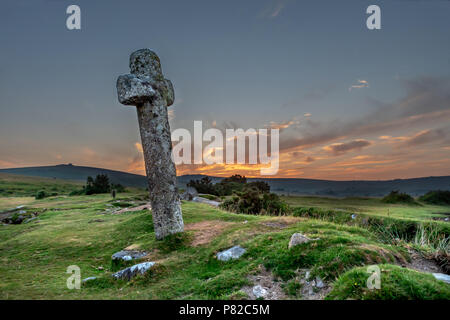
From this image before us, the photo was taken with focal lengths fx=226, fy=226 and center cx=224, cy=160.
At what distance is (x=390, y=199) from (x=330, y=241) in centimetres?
2975

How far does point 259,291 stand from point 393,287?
2.43 metres

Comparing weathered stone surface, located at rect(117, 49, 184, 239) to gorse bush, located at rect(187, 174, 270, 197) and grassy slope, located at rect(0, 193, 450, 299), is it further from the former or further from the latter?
gorse bush, located at rect(187, 174, 270, 197)

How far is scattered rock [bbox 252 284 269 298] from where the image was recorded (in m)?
4.74

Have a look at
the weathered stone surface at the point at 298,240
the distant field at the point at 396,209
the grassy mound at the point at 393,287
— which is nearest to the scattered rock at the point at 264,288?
the weathered stone surface at the point at 298,240

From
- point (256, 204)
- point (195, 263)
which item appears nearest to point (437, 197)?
point (256, 204)

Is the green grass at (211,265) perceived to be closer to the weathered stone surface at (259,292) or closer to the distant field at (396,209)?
the weathered stone surface at (259,292)

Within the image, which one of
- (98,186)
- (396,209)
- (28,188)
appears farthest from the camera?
(28,188)

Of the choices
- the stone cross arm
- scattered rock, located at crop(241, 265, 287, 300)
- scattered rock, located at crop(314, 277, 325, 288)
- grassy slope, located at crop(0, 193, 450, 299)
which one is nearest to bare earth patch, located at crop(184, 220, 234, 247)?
grassy slope, located at crop(0, 193, 450, 299)

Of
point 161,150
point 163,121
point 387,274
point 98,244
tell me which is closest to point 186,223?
point 98,244

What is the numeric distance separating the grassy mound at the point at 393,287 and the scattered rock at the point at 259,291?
1.34m

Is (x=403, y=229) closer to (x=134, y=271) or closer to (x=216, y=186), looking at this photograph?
(x=134, y=271)

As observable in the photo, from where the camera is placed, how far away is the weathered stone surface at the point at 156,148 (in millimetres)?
8930

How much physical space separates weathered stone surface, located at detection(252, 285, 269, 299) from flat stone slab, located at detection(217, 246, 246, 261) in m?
1.74

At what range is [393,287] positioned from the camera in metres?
3.62
